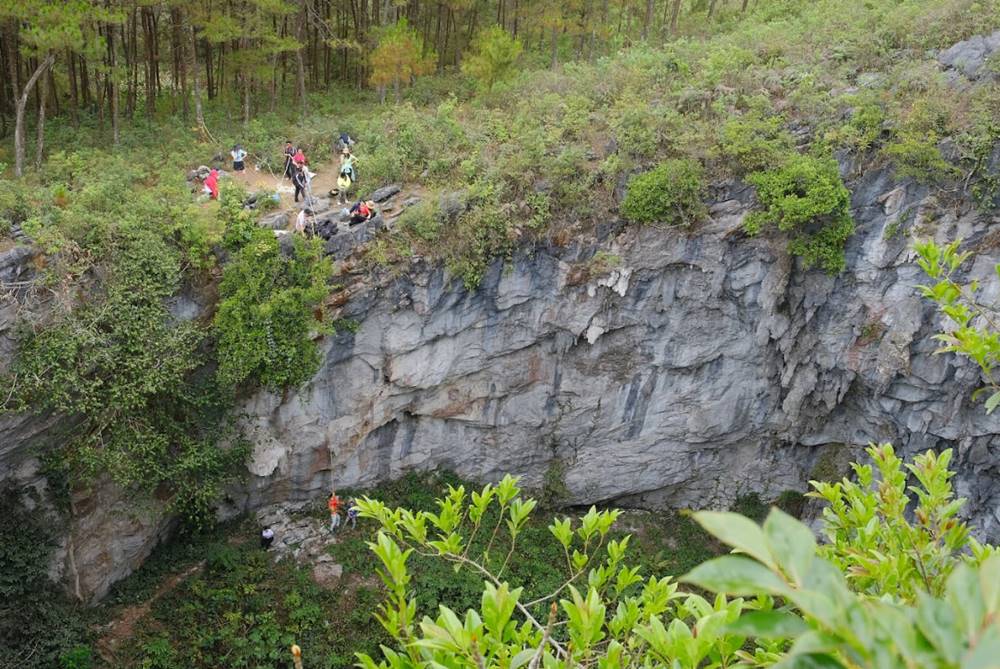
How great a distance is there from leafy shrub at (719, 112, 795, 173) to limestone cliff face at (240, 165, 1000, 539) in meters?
0.57

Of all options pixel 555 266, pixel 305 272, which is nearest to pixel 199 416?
pixel 305 272

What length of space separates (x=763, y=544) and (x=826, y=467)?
50.4 feet

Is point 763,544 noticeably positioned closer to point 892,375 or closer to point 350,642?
point 350,642

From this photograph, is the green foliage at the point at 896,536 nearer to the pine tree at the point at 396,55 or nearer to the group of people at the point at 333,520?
the group of people at the point at 333,520

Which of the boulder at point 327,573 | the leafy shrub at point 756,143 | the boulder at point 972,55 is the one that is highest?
the boulder at point 972,55

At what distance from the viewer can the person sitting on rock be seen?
39.9 ft

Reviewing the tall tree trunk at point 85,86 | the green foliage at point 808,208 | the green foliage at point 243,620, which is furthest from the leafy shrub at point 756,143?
the tall tree trunk at point 85,86

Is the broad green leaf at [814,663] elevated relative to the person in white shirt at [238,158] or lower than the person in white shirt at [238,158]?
elevated

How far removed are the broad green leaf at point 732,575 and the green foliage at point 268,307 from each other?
1030 cm

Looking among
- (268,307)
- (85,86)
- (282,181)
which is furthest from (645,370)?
(85,86)

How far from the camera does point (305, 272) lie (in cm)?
1152

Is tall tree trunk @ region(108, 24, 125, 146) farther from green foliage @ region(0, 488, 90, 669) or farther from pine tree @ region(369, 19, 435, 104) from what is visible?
green foliage @ region(0, 488, 90, 669)

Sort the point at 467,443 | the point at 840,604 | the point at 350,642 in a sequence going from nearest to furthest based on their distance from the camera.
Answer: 1. the point at 840,604
2. the point at 350,642
3. the point at 467,443

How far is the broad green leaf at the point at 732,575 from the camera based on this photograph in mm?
1370
